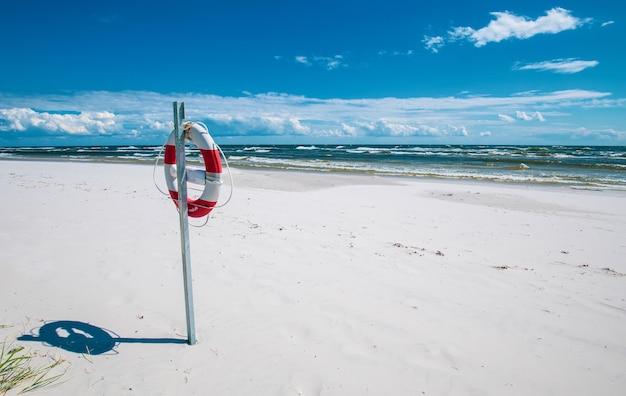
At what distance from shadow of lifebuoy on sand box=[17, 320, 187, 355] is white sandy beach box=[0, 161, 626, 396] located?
0.04 m

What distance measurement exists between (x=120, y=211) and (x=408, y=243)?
5653 millimetres

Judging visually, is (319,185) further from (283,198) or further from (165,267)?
(165,267)

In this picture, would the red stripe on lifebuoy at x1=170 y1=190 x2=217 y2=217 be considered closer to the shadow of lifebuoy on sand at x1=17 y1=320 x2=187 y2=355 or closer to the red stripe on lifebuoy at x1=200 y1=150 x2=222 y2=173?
the red stripe on lifebuoy at x1=200 y1=150 x2=222 y2=173

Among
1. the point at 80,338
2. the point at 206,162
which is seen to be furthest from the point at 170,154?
the point at 80,338

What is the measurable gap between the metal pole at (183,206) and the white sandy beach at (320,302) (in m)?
0.24

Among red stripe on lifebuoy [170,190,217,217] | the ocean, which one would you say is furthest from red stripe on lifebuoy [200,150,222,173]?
the ocean

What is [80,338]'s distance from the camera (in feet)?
9.42

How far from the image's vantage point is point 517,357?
9.54 ft

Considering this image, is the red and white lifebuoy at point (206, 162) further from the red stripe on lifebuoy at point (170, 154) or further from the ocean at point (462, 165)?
the ocean at point (462, 165)

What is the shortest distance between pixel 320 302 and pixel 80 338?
218 centimetres

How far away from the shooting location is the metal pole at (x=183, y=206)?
8.65ft

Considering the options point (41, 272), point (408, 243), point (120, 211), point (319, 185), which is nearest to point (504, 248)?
point (408, 243)

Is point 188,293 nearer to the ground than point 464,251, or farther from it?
farther from it

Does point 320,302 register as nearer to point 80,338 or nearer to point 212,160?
point 212,160
